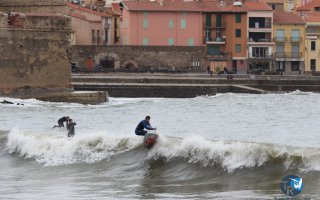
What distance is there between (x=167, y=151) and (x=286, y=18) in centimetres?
5330

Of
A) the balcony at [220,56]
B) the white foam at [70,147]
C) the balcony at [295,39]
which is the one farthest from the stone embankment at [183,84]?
the white foam at [70,147]

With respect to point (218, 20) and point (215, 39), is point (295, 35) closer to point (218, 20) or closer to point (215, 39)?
point (218, 20)

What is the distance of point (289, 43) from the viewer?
235 ft

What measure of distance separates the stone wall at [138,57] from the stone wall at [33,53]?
2100 centimetres

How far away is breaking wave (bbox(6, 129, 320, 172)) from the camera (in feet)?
59.1

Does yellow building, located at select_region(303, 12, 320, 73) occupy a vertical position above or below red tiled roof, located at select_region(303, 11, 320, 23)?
below

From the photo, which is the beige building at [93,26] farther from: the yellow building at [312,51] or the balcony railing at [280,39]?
the yellow building at [312,51]

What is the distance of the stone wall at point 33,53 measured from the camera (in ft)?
136

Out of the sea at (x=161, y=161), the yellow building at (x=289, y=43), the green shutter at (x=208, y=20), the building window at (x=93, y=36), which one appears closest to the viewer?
the sea at (x=161, y=161)

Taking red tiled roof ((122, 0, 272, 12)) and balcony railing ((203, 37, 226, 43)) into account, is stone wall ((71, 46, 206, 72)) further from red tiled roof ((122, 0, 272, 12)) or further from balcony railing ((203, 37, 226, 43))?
red tiled roof ((122, 0, 272, 12))

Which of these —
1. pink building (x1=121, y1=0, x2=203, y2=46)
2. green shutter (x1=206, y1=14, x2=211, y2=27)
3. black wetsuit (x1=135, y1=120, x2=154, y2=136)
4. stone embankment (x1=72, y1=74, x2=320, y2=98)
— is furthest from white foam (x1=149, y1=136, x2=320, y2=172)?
green shutter (x1=206, y1=14, x2=211, y2=27)

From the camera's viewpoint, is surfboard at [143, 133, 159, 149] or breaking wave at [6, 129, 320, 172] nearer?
breaking wave at [6, 129, 320, 172]

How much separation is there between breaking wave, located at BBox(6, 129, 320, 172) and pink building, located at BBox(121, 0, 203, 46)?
4439cm

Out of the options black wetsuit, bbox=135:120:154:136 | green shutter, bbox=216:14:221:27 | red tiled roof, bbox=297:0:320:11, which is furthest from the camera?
red tiled roof, bbox=297:0:320:11
